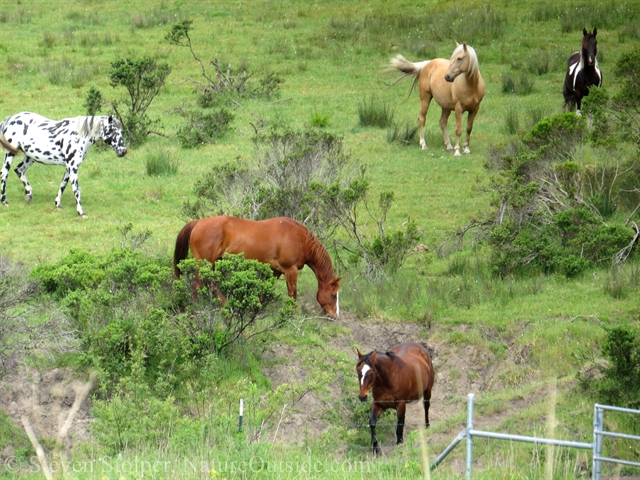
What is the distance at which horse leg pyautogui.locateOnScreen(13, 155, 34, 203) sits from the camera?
16.0 meters

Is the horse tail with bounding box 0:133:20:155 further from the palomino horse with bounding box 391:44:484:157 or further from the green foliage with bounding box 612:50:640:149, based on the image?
the green foliage with bounding box 612:50:640:149

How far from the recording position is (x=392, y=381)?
9664 millimetres

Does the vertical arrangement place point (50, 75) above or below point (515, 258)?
above

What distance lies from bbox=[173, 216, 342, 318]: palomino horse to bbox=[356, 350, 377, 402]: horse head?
243 centimetres

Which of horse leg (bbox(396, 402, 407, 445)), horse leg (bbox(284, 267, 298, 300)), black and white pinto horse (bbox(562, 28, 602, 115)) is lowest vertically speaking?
horse leg (bbox(396, 402, 407, 445))

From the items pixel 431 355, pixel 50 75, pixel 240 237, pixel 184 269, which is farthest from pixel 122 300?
pixel 50 75

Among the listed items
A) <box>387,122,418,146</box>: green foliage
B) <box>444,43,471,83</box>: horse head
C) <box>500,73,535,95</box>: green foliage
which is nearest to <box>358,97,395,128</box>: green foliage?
<box>387,122,418,146</box>: green foliage

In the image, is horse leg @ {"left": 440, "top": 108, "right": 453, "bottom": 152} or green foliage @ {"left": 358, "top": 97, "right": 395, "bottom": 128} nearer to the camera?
horse leg @ {"left": 440, "top": 108, "right": 453, "bottom": 152}

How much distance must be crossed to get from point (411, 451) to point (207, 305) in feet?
11.1

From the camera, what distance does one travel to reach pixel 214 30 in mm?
26672

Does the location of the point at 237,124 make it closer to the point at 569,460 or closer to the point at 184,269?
the point at 184,269

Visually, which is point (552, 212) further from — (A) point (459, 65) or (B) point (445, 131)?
(B) point (445, 131)

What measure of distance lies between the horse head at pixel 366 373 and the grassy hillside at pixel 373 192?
0.62 metres

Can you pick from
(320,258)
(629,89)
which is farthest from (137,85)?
(629,89)
